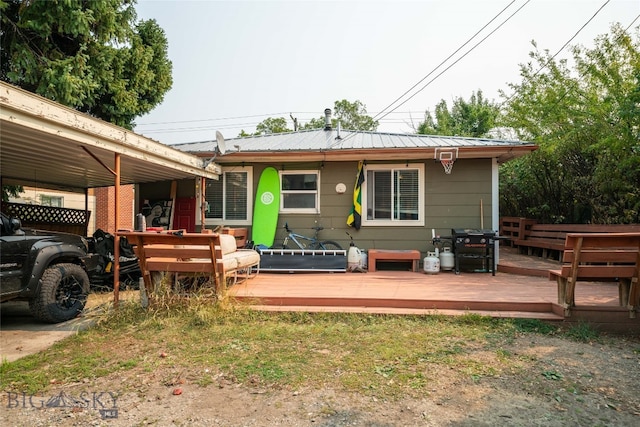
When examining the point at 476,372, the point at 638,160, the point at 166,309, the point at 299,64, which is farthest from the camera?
the point at 299,64

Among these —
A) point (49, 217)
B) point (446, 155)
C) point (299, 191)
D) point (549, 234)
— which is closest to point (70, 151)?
point (49, 217)

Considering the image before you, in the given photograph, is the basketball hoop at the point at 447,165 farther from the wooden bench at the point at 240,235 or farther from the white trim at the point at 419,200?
the wooden bench at the point at 240,235

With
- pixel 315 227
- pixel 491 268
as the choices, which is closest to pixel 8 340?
pixel 315 227

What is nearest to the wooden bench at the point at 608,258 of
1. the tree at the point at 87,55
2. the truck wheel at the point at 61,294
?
the truck wheel at the point at 61,294

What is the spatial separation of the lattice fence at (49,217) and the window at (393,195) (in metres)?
6.20

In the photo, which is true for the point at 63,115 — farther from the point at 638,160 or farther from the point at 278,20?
the point at 638,160

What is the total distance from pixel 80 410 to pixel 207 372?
32.2 inches

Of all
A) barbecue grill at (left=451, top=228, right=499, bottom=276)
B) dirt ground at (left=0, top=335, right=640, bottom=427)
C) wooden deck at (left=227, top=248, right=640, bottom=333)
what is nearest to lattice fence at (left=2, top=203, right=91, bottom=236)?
wooden deck at (left=227, top=248, right=640, bottom=333)

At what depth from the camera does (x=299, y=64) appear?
10.1 m

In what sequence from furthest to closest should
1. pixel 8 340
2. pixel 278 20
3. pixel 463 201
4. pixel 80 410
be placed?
pixel 278 20 → pixel 463 201 → pixel 8 340 → pixel 80 410

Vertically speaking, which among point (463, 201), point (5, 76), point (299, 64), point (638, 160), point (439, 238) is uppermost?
point (299, 64)

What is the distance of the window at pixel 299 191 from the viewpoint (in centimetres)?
762

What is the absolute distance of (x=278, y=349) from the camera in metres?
3.21

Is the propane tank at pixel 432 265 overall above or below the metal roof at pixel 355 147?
below
